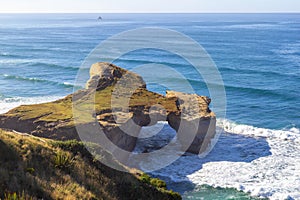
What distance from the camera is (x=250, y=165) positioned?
28.2 meters

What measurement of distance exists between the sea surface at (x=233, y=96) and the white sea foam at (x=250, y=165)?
0.06 m

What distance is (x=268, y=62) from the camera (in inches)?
2613

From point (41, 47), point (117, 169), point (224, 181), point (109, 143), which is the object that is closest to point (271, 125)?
point (224, 181)

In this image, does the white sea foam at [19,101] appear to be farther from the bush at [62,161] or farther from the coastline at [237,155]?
the bush at [62,161]

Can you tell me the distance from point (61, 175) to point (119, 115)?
46.3ft

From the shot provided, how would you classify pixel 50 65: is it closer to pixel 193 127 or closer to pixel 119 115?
pixel 119 115

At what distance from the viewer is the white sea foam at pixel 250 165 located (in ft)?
81.4

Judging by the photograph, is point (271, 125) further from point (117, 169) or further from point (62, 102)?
point (117, 169)

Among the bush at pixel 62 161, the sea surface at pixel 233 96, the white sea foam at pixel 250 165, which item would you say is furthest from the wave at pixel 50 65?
the bush at pixel 62 161

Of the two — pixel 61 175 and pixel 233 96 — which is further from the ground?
pixel 61 175

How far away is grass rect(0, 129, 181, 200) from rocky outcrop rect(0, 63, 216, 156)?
8915mm

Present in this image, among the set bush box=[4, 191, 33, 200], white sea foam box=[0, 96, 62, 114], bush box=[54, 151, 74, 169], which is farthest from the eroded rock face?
white sea foam box=[0, 96, 62, 114]

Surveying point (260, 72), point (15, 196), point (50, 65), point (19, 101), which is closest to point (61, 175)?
point (15, 196)

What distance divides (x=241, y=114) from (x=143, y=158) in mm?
16426
